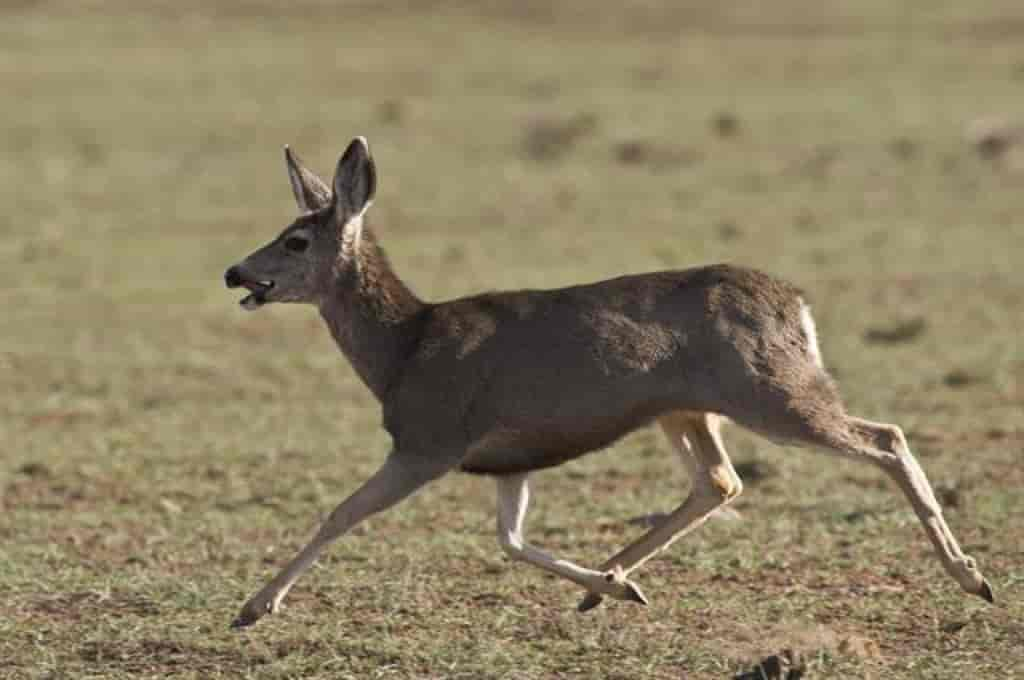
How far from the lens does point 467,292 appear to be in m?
18.0

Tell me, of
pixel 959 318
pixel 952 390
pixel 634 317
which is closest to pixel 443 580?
pixel 634 317

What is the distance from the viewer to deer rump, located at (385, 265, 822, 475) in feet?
26.0

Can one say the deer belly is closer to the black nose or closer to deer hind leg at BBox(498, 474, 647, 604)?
deer hind leg at BBox(498, 474, 647, 604)

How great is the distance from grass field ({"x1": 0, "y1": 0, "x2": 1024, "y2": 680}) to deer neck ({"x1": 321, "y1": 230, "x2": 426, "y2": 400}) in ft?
3.19

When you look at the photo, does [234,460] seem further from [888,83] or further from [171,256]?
[888,83]

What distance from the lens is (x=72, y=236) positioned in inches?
836

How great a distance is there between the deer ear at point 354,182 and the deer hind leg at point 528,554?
49.5 inches

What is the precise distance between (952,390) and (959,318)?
270 cm

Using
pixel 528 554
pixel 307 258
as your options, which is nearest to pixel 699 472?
pixel 528 554

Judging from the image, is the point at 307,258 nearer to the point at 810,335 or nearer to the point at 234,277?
the point at 234,277

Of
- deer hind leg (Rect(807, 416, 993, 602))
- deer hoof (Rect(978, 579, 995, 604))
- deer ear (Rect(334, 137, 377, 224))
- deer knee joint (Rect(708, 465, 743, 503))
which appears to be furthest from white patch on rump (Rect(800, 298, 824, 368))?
deer ear (Rect(334, 137, 377, 224))

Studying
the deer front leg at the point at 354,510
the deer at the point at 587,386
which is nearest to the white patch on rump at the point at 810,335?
the deer at the point at 587,386

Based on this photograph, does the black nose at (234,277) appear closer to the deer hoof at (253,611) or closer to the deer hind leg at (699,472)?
the deer hoof at (253,611)

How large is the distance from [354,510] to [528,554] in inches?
29.5
